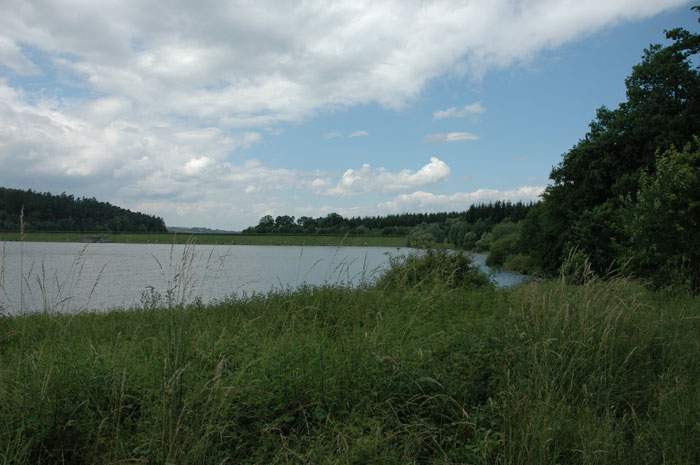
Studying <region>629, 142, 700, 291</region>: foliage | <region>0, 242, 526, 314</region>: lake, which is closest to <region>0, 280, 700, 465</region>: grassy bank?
<region>0, 242, 526, 314</region>: lake

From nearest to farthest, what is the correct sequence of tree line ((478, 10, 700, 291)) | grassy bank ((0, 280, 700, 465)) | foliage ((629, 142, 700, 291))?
grassy bank ((0, 280, 700, 465)) < foliage ((629, 142, 700, 291)) < tree line ((478, 10, 700, 291))

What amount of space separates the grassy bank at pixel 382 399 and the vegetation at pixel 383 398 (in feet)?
0.05

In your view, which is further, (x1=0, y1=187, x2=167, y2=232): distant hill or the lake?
(x1=0, y1=187, x2=167, y2=232): distant hill

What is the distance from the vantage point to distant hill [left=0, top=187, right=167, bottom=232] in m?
7.04

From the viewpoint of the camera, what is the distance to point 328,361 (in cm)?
474

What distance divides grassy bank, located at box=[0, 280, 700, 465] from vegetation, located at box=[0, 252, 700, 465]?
0.02 metres

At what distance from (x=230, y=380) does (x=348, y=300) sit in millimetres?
4529

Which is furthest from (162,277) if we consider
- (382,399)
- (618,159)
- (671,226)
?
(618,159)

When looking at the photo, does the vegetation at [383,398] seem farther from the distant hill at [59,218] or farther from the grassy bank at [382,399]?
the distant hill at [59,218]

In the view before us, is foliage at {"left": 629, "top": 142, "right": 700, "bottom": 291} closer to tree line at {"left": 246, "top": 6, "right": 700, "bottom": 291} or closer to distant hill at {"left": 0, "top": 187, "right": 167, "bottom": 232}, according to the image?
tree line at {"left": 246, "top": 6, "right": 700, "bottom": 291}

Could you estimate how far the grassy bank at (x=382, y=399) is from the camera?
3.38 meters

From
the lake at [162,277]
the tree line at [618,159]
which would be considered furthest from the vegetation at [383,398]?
the tree line at [618,159]

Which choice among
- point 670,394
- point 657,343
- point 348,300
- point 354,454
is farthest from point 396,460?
point 348,300

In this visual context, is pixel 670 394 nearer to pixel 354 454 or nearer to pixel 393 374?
pixel 393 374
